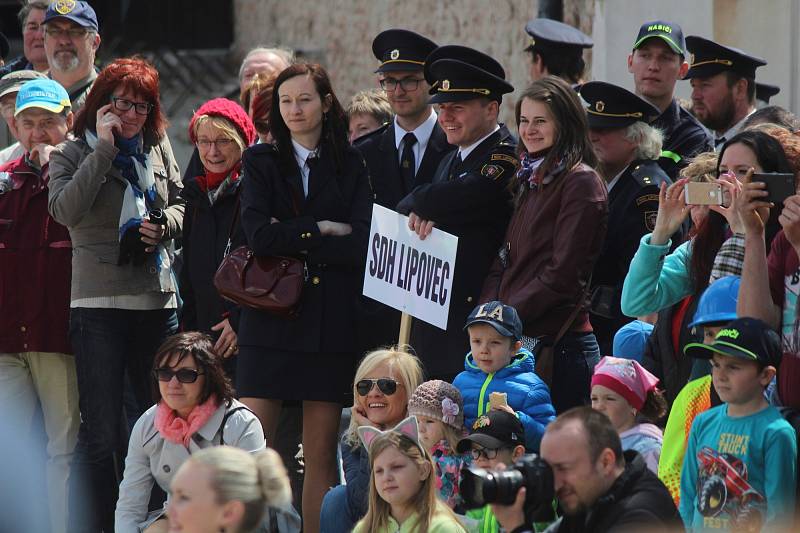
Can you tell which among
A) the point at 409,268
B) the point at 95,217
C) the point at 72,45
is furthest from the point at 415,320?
the point at 72,45

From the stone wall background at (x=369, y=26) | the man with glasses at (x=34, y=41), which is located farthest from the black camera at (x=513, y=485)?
the stone wall background at (x=369, y=26)

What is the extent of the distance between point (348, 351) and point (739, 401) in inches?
90.8

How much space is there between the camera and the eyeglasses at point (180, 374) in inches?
251

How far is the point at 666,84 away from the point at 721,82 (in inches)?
11.5

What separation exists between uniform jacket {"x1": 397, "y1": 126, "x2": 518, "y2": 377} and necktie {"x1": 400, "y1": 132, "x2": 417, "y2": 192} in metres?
0.60

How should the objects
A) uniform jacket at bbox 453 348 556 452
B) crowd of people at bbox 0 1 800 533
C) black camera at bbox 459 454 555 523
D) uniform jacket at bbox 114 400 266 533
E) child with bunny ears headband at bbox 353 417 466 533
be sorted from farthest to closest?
uniform jacket at bbox 114 400 266 533 < uniform jacket at bbox 453 348 556 452 < child with bunny ears headband at bbox 353 417 466 533 < crowd of people at bbox 0 1 800 533 < black camera at bbox 459 454 555 523

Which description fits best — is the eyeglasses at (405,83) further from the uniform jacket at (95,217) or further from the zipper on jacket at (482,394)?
the zipper on jacket at (482,394)

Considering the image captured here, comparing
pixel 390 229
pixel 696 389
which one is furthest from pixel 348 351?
pixel 696 389

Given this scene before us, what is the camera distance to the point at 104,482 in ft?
23.8

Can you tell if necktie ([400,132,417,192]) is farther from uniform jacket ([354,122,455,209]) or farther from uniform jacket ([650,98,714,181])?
uniform jacket ([650,98,714,181])

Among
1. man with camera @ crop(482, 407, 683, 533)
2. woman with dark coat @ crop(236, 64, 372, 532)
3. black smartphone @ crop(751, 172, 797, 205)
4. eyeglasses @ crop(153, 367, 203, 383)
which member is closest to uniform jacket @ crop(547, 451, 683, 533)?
man with camera @ crop(482, 407, 683, 533)

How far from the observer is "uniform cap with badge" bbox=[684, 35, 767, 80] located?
23.8 feet

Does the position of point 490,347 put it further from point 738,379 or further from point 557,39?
point 557,39

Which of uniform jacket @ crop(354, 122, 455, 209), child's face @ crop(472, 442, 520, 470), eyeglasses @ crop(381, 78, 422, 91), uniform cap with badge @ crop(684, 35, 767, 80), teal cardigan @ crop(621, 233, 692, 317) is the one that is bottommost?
child's face @ crop(472, 442, 520, 470)
